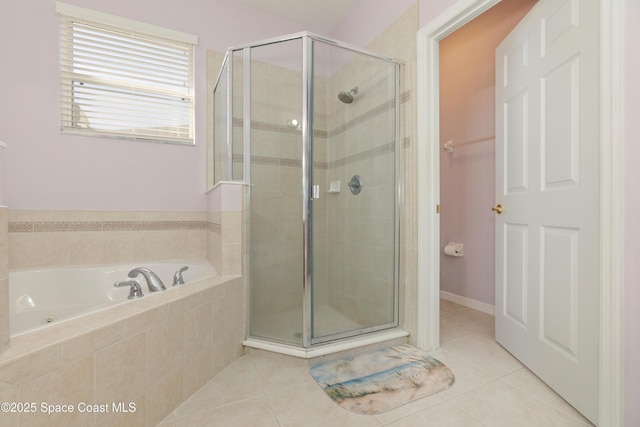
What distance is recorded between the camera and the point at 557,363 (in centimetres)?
130

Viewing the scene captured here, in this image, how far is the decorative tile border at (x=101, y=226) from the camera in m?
1.84

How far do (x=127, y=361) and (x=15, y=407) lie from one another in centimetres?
30

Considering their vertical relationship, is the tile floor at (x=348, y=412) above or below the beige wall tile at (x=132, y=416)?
below

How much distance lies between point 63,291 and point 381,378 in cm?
Result: 194

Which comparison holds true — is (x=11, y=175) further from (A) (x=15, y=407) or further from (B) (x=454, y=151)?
(B) (x=454, y=151)

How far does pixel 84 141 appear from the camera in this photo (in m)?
1.99

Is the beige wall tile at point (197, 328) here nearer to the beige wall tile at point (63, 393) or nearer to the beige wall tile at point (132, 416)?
the beige wall tile at point (132, 416)

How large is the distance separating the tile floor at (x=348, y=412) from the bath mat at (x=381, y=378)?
0.04 metres

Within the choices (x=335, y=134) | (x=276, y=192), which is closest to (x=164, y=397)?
(x=276, y=192)

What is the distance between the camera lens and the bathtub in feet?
5.18

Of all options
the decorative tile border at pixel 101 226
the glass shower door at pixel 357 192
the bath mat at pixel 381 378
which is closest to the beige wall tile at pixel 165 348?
the bath mat at pixel 381 378

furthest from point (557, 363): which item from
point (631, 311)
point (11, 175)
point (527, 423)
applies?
point (11, 175)

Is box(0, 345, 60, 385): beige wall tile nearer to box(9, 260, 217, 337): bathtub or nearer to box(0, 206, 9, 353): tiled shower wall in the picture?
box(0, 206, 9, 353): tiled shower wall

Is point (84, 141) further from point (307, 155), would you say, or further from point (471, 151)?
point (471, 151)
